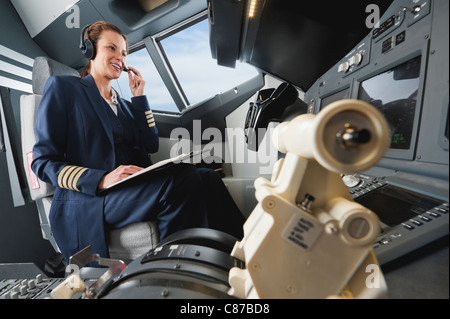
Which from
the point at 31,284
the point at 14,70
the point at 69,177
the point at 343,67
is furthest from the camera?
the point at 14,70

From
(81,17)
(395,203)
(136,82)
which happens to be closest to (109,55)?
(136,82)

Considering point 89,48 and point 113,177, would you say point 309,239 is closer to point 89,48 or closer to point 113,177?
point 113,177

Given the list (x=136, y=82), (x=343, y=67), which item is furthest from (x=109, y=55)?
(x=343, y=67)

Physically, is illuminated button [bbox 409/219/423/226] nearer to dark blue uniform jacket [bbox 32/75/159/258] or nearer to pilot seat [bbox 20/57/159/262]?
pilot seat [bbox 20/57/159/262]

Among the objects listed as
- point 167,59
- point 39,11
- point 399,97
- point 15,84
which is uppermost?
point 39,11

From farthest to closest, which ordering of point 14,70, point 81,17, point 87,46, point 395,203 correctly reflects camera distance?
point 81,17
point 14,70
point 87,46
point 395,203

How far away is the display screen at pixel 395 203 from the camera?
616 millimetres

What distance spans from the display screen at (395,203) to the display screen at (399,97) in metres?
0.22

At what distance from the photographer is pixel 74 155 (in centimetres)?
144

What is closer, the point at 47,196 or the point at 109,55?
the point at 47,196

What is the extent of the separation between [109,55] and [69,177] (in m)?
1.04

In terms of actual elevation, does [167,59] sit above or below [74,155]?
above

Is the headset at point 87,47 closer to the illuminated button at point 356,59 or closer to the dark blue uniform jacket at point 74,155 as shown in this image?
the dark blue uniform jacket at point 74,155

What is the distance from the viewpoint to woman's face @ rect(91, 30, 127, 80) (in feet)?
5.58
